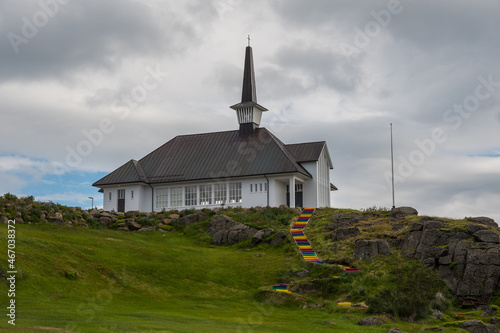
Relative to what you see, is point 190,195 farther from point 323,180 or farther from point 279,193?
point 323,180

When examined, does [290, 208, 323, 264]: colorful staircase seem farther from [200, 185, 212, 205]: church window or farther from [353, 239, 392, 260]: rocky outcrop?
[200, 185, 212, 205]: church window

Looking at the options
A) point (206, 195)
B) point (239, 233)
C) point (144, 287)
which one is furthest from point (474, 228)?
point (206, 195)

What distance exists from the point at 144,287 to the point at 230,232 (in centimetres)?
1511

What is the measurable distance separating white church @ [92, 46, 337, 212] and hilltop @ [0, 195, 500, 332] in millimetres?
7821

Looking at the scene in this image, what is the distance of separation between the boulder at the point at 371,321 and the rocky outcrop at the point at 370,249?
11.7 m

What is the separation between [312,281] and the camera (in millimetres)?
31828

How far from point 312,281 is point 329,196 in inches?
1084

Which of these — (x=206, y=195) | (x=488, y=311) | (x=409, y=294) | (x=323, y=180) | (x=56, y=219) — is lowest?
(x=488, y=311)

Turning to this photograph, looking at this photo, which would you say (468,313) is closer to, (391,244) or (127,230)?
(391,244)

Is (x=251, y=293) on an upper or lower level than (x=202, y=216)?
lower

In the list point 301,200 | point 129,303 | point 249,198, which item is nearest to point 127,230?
point 249,198

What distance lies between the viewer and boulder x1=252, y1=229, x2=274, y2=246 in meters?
42.5

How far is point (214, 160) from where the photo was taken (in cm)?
5688

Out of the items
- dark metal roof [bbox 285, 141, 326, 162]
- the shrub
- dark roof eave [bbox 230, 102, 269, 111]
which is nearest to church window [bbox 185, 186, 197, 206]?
dark roof eave [bbox 230, 102, 269, 111]
